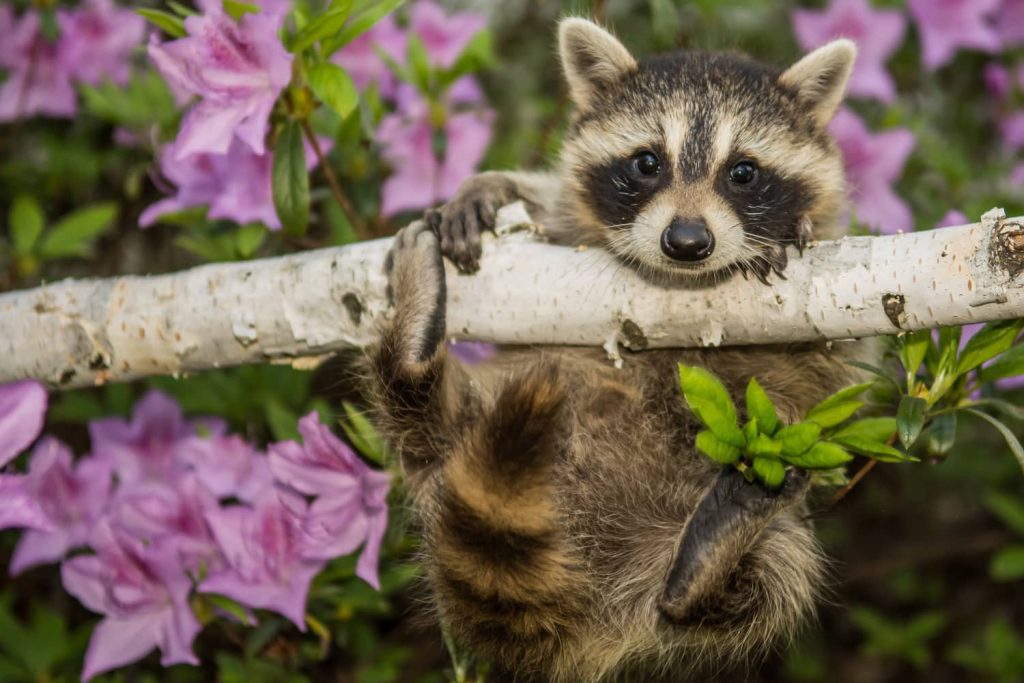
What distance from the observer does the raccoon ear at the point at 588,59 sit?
2744mm

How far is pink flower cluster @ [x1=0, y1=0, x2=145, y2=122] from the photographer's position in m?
3.33

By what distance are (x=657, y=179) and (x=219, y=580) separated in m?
1.33

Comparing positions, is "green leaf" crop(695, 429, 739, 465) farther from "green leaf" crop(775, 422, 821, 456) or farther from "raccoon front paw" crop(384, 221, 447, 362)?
"raccoon front paw" crop(384, 221, 447, 362)

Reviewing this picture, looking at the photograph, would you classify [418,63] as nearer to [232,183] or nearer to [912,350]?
[232,183]

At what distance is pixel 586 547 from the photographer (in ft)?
7.58

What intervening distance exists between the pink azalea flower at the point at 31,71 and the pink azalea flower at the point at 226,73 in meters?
1.19

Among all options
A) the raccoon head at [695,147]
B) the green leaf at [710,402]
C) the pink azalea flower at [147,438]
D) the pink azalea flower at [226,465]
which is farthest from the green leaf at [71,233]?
the green leaf at [710,402]

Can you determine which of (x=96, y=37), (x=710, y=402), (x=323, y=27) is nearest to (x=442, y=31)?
(x=323, y=27)

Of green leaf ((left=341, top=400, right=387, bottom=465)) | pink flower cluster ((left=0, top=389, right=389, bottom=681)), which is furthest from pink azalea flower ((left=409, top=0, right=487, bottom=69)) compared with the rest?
pink flower cluster ((left=0, top=389, right=389, bottom=681))

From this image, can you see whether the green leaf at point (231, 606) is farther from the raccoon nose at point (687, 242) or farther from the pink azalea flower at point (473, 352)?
the raccoon nose at point (687, 242)

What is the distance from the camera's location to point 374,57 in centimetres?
325

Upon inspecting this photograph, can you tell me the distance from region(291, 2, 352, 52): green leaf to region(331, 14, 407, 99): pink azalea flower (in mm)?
863

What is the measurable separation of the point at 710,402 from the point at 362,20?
113 cm

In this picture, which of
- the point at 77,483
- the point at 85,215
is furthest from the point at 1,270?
the point at 77,483
